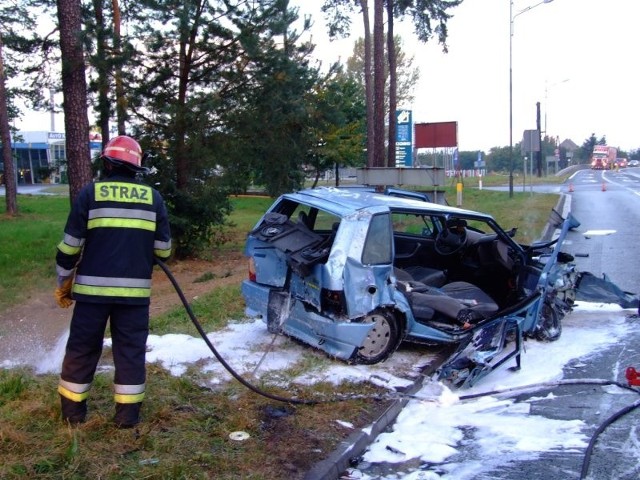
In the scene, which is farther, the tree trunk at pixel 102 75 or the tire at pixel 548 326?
the tree trunk at pixel 102 75

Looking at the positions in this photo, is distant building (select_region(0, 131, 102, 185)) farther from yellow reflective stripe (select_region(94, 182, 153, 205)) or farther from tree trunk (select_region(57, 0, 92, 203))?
yellow reflective stripe (select_region(94, 182, 153, 205))

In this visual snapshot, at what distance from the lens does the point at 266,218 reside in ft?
20.4

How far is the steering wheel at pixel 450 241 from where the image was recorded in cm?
736

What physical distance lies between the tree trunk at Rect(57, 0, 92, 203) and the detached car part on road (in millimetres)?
5774

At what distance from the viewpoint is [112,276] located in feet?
13.1

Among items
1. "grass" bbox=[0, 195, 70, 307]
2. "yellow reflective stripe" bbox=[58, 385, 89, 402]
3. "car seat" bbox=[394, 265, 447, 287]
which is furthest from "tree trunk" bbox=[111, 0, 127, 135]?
"yellow reflective stripe" bbox=[58, 385, 89, 402]

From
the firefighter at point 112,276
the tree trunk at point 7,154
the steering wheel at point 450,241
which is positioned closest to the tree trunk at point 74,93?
the steering wheel at point 450,241

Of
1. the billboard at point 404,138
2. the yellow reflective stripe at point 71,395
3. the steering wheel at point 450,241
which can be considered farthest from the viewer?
the billboard at point 404,138

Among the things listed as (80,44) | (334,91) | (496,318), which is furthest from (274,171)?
(496,318)

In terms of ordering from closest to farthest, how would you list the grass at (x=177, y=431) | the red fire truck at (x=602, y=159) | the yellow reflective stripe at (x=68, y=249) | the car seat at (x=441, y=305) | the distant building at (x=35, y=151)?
the grass at (x=177, y=431) < the yellow reflective stripe at (x=68, y=249) < the car seat at (x=441, y=305) < the distant building at (x=35, y=151) < the red fire truck at (x=602, y=159)

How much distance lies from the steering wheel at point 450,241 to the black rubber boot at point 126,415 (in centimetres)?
424

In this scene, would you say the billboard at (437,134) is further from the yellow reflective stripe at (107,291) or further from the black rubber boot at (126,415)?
the black rubber boot at (126,415)

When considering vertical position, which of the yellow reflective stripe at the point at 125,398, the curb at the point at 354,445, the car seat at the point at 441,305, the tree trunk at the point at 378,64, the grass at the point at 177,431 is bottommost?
the curb at the point at 354,445

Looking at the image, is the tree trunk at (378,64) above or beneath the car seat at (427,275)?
above
